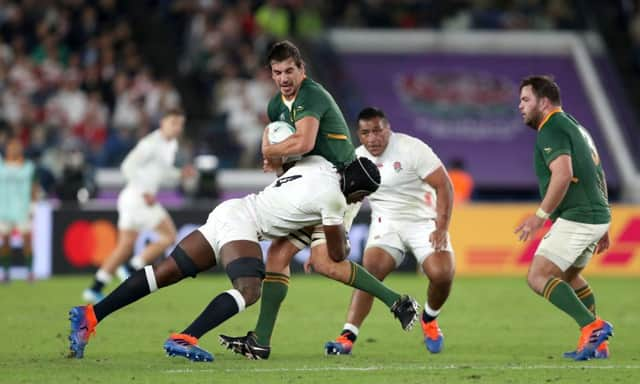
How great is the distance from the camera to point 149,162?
16.6 m

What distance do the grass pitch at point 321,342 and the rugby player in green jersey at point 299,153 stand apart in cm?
40

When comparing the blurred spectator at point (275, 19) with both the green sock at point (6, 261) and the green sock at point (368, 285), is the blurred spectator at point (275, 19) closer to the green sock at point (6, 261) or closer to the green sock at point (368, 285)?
the green sock at point (6, 261)

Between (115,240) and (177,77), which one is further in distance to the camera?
(177,77)

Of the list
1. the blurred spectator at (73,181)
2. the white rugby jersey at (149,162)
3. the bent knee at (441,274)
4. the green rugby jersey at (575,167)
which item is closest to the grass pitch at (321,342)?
the bent knee at (441,274)

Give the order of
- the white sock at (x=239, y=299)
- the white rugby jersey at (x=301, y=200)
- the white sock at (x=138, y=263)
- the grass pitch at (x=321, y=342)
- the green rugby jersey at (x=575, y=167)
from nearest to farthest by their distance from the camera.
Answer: the grass pitch at (x=321, y=342), the white sock at (x=239, y=299), the white rugby jersey at (x=301, y=200), the green rugby jersey at (x=575, y=167), the white sock at (x=138, y=263)

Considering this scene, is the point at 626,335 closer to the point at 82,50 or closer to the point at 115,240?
the point at 115,240

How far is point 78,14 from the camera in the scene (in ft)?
80.3

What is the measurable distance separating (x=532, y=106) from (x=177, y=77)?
52.0 feet

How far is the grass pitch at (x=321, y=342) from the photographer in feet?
28.8

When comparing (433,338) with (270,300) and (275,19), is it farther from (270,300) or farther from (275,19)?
(275,19)

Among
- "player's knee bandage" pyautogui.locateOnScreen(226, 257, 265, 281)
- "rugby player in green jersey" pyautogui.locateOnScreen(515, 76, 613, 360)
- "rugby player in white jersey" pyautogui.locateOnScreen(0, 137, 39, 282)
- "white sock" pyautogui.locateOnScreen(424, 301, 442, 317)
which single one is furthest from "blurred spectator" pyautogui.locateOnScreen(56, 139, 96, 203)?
"rugby player in green jersey" pyautogui.locateOnScreen(515, 76, 613, 360)

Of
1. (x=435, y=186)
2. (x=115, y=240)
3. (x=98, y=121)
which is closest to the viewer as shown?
(x=435, y=186)

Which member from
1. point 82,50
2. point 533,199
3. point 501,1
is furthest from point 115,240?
point 501,1

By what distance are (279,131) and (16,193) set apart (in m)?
10.2
